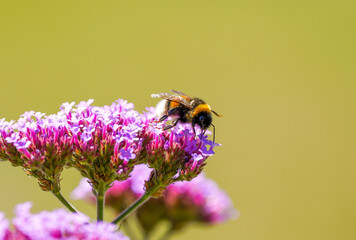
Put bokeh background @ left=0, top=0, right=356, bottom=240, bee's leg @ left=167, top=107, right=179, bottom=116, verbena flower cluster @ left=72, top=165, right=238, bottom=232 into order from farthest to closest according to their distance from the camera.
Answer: bokeh background @ left=0, top=0, right=356, bottom=240, verbena flower cluster @ left=72, top=165, right=238, bottom=232, bee's leg @ left=167, top=107, right=179, bottom=116

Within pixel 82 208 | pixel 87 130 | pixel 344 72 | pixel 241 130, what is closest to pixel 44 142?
pixel 87 130

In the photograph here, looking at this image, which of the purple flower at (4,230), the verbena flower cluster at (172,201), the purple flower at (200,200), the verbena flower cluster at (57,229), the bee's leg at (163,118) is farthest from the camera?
the purple flower at (200,200)

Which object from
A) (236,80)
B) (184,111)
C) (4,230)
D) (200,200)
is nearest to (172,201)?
(200,200)

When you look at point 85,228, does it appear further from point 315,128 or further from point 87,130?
point 315,128

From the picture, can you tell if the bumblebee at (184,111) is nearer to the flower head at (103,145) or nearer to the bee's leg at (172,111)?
the bee's leg at (172,111)

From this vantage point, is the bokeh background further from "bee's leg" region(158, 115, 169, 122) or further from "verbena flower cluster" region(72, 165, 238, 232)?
"bee's leg" region(158, 115, 169, 122)

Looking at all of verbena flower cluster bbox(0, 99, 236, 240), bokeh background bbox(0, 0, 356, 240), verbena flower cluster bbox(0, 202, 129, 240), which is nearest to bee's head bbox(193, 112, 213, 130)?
verbena flower cluster bbox(0, 99, 236, 240)

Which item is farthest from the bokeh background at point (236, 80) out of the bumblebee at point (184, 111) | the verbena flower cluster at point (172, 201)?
the bumblebee at point (184, 111)
